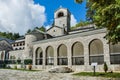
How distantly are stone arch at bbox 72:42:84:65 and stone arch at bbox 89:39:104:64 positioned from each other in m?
1.88

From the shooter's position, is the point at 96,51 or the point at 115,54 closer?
the point at 115,54

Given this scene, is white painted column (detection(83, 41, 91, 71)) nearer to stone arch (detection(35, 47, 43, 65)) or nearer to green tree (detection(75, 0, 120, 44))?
stone arch (detection(35, 47, 43, 65))

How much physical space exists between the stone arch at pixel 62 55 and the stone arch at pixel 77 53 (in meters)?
1.87

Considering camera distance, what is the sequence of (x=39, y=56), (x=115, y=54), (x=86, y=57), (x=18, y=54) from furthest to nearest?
1. (x=18, y=54)
2. (x=39, y=56)
3. (x=86, y=57)
4. (x=115, y=54)

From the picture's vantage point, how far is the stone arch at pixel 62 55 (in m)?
31.9

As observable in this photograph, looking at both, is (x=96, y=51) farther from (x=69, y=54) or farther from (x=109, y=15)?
(x=109, y=15)

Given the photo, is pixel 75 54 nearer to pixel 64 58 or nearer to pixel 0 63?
pixel 64 58

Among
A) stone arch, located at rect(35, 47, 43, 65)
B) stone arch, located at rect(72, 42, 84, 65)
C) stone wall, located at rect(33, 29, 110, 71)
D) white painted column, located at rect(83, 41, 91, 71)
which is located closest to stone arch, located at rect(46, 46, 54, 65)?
stone wall, located at rect(33, 29, 110, 71)

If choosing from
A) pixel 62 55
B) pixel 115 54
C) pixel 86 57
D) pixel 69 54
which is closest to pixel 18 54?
pixel 62 55

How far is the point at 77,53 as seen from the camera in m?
30.1

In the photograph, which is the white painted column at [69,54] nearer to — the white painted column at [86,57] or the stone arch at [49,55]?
the white painted column at [86,57]

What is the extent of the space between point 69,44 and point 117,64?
9.59 m

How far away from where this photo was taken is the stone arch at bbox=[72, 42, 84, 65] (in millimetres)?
29498

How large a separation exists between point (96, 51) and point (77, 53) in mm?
3847
